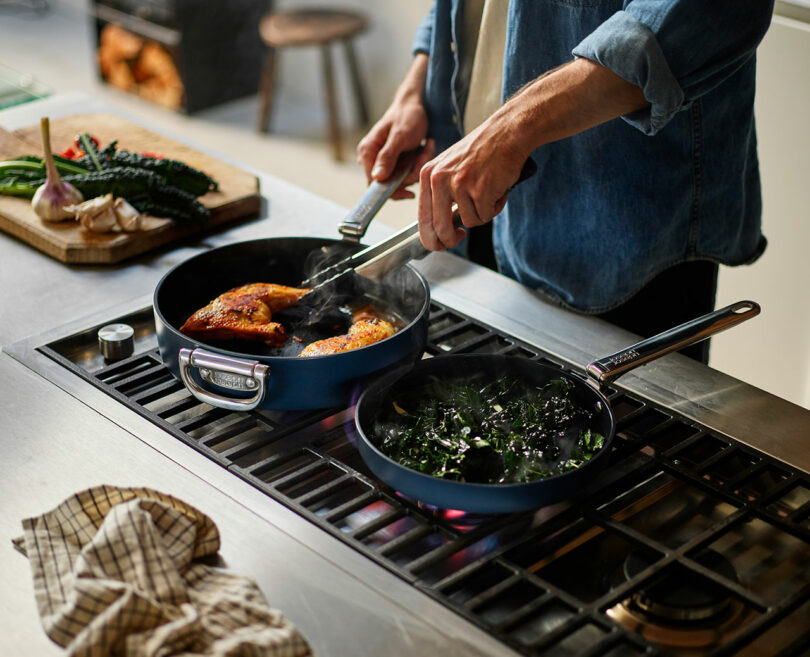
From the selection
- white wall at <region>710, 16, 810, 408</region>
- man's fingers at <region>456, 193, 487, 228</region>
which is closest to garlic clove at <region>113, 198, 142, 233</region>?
man's fingers at <region>456, 193, 487, 228</region>

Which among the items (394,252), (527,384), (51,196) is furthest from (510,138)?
(51,196)

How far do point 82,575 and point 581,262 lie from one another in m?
0.94

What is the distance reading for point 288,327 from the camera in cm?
134

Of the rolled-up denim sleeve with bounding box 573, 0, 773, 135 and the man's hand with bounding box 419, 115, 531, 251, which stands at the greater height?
the rolled-up denim sleeve with bounding box 573, 0, 773, 135

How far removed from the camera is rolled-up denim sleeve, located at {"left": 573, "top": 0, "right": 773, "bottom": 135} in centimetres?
113

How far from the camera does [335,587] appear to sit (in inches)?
36.1

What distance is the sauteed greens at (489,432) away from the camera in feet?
3.30

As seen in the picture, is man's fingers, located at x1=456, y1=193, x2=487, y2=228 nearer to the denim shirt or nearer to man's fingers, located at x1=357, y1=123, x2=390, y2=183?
the denim shirt

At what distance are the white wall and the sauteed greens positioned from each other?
4.60 ft

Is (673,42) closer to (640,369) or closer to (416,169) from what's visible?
(640,369)

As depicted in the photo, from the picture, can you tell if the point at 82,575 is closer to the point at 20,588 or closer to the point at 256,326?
the point at 20,588

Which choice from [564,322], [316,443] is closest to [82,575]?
[316,443]

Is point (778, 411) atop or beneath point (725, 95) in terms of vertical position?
beneath

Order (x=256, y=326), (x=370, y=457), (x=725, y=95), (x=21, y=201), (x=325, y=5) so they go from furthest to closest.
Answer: (x=325, y=5) < (x=21, y=201) < (x=725, y=95) < (x=256, y=326) < (x=370, y=457)
